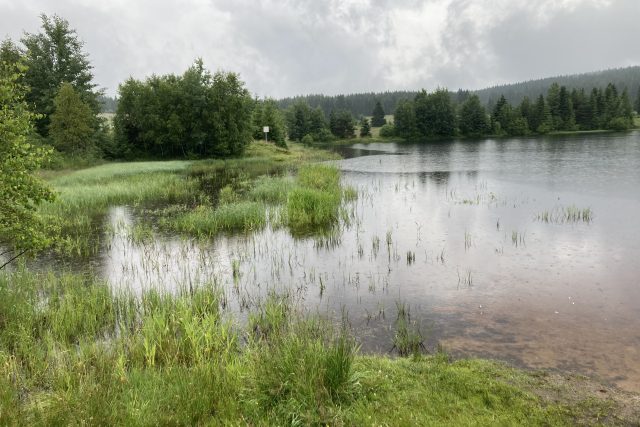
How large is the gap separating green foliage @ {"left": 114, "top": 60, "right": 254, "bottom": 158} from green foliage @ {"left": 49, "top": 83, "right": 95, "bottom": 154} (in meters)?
9.92

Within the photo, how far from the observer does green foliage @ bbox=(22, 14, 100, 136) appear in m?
59.0

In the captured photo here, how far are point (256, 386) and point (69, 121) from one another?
53589 mm

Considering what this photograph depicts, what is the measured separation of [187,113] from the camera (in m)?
63.7

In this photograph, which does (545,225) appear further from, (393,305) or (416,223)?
(393,305)

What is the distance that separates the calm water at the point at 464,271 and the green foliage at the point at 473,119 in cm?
9574

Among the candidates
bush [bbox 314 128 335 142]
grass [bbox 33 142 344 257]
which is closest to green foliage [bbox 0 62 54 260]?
grass [bbox 33 142 344 257]

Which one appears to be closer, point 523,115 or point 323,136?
point 523,115

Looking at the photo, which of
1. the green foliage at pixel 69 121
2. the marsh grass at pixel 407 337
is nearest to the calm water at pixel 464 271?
the marsh grass at pixel 407 337

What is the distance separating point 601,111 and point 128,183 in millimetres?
120676

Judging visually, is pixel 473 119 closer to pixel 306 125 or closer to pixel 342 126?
pixel 342 126

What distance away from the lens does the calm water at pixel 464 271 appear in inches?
410

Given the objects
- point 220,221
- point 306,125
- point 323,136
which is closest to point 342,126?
point 323,136

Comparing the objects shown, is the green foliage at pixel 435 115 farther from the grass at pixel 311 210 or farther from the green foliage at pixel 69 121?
the grass at pixel 311 210

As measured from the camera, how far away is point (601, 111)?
375ft
